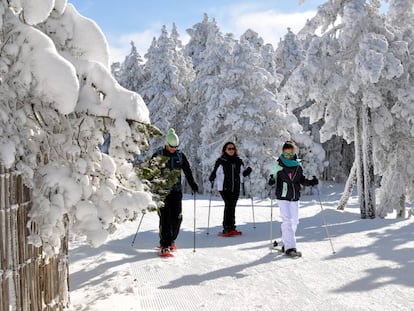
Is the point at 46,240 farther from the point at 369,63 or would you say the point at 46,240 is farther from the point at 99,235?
the point at 369,63

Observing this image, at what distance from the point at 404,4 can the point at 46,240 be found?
49.2ft

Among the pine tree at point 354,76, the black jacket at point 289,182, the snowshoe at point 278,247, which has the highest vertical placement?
the pine tree at point 354,76

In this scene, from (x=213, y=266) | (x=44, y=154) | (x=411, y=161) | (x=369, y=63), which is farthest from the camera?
(x=411, y=161)

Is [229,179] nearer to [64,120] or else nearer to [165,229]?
[165,229]

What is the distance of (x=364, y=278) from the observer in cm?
605

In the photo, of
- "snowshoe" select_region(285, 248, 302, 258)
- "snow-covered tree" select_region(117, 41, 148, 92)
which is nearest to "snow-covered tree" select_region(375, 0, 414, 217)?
"snowshoe" select_region(285, 248, 302, 258)

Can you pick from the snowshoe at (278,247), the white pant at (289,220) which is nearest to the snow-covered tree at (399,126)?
the snowshoe at (278,247)

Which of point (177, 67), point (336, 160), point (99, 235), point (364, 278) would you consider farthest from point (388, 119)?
point (336, 160)

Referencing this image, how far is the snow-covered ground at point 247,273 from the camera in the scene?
5074 mm

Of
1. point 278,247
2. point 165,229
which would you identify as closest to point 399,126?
point 278,247

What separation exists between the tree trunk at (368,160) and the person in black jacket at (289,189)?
650 centimetres

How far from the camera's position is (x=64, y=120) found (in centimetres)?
385

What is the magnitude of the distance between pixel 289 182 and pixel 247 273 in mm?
1886

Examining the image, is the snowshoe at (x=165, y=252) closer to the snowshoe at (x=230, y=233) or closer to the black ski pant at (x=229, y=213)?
the snowshoe at (x=230, y=233)
